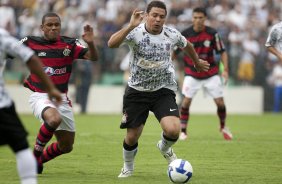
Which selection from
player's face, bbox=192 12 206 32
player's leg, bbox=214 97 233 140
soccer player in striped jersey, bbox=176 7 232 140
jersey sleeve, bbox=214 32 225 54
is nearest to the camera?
player's face, bbox=192 12 206 32

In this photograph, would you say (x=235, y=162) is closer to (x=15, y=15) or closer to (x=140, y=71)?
(x=140, y=71)

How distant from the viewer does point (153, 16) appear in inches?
383

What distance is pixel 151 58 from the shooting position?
9836mm

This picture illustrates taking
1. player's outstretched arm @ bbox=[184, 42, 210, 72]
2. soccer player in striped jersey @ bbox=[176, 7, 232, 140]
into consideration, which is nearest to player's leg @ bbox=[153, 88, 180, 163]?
player's outstretched arm @ bbox=[184, 42, 210, 72]

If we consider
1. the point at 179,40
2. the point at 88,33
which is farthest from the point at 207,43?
the point at 88,33

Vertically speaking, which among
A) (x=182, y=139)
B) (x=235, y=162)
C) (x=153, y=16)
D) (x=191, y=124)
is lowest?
(x=191, y=124)

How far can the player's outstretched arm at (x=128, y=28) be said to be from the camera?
9000 millimetres

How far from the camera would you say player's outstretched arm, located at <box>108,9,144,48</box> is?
9000 mm

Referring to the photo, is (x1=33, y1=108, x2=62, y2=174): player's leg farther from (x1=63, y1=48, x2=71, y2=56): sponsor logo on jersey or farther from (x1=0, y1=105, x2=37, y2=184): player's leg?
(x1=0, y1=105, x2=37, y2=184): player's leg

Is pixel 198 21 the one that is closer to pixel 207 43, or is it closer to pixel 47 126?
pixel 207 43

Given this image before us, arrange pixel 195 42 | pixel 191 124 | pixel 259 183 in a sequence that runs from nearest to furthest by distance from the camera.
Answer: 1. pixel 259 183
2. pixel 195 42
3. pixel 191 124

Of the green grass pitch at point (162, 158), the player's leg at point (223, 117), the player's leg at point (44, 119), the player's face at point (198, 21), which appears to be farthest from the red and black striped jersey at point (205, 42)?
the player's leg at point (44, 119)

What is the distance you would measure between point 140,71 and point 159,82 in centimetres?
32

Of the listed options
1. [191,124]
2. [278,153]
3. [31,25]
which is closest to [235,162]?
[278,153]
